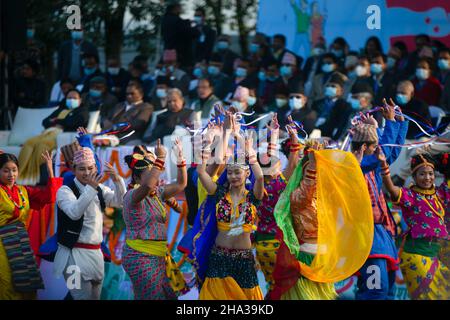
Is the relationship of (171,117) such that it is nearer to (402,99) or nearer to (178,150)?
(402,99)

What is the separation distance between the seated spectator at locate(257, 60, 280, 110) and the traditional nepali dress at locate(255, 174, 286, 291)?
434 centimetres

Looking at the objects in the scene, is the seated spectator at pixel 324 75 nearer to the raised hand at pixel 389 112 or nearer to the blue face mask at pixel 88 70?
the blue face mask at pixel 88 70

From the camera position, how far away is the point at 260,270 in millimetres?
10734

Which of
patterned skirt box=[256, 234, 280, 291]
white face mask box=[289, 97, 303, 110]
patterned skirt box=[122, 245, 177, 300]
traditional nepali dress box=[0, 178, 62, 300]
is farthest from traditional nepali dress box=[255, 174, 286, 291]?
white face mask box=[289, 97, 303, 110]

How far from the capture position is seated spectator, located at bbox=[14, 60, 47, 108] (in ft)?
51.9

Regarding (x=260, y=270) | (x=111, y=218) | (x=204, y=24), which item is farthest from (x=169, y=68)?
(x=260, y=270)

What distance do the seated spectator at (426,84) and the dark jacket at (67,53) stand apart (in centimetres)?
481

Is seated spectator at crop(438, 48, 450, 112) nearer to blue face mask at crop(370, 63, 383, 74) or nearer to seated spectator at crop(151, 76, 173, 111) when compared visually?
blue face mask at crop(370, 63, 383, 74)

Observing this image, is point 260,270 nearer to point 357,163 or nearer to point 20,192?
point 357,163

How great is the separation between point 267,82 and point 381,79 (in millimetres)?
1601

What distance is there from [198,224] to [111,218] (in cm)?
220

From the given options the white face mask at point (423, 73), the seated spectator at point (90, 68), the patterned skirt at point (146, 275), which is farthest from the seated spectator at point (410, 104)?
the seated spectator at point (90, 68)

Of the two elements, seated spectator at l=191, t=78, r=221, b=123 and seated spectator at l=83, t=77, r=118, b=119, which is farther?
seated spectator at l=83, t=77, r=118, b=119

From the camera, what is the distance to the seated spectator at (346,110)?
13011mm
